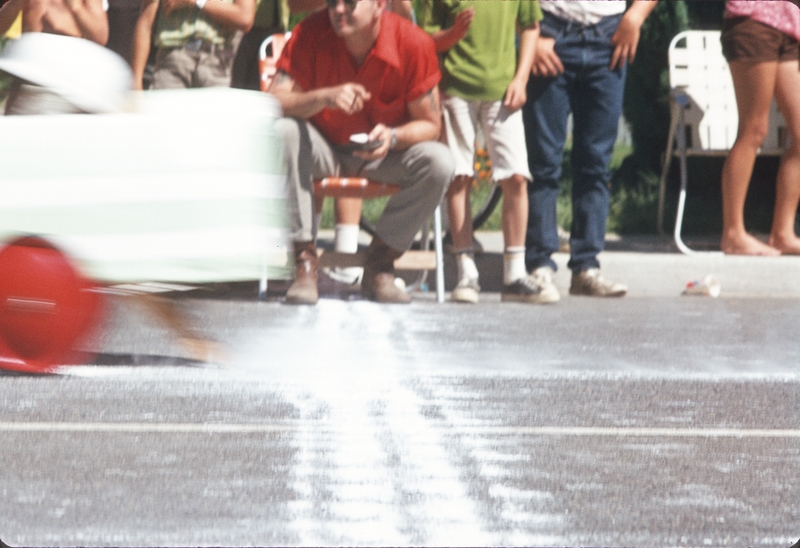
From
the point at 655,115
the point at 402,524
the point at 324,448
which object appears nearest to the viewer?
the point at 402,524

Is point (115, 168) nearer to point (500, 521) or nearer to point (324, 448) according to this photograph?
point (324, 448)

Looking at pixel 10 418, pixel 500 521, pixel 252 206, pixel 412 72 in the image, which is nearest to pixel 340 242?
pixel 412 72

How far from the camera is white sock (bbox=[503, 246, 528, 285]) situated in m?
7.06

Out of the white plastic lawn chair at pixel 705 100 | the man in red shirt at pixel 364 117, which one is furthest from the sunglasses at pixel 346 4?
the white plastic lawn chair at pixel 705 100

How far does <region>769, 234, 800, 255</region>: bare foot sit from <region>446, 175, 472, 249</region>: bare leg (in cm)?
186

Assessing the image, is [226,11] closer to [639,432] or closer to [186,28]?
[186,28]

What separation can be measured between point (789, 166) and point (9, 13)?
13.2 ft

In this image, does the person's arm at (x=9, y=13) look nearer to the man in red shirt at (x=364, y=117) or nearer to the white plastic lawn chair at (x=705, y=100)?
the man in red shirt at (x=364, y=117)

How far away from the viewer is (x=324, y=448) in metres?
3.95

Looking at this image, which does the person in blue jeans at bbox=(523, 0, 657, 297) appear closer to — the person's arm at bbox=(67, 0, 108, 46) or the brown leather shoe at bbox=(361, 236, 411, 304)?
the brown leather shoe at bbox=(361, 236, 411, 304)

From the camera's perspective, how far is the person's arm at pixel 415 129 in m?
6.66

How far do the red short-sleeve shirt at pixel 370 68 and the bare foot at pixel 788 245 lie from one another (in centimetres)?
232

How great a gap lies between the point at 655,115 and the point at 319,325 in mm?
3880

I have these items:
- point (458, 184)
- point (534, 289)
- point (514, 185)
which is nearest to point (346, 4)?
point (458, 184)
